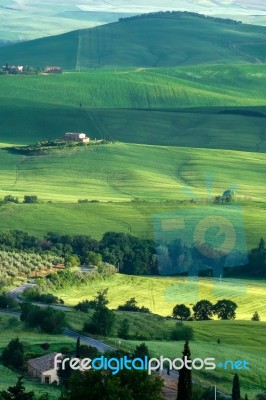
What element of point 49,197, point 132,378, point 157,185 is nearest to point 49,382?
point 132,378

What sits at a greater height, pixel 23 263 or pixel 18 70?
pixel 18 70

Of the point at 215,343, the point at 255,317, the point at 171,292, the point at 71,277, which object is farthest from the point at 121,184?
the point at 215,343

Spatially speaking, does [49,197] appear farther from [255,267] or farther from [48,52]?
[48,52]

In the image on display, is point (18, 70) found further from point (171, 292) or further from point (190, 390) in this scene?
point (190, 390)

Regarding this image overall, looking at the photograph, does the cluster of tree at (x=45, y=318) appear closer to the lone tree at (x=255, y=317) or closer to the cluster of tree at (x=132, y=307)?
the cluster of tree at (x=132, y=307)

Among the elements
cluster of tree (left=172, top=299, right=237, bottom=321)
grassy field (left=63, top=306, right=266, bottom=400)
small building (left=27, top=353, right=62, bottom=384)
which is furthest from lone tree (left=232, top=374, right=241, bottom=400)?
cluster of tree (left=172, top=299, right=237, bottom=321)
